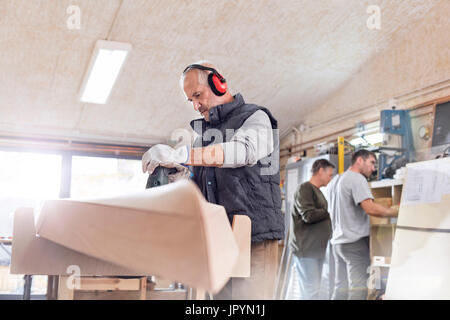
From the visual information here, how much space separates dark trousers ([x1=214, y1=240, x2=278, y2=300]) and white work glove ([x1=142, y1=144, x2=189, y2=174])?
31cm

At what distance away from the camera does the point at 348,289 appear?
347 cm

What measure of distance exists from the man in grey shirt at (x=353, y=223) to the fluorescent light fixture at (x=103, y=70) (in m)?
2.42

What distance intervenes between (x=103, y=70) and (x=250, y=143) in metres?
4.11

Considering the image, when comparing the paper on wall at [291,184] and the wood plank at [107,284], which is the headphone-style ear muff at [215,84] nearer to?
the wood plank at [107,284]

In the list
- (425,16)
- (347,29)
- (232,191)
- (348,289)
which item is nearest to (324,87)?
(347,29)

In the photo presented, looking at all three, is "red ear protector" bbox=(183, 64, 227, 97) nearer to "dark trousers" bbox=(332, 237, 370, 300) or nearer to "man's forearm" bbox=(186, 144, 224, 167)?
"man's forearm" bbox=(186, 144, 224, 167)

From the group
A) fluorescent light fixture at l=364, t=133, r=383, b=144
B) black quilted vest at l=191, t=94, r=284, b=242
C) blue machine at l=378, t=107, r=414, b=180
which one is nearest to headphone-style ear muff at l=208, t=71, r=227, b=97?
black quilted vest at l=191, t=94, r=284, b=242

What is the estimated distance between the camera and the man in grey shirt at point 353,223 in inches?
137

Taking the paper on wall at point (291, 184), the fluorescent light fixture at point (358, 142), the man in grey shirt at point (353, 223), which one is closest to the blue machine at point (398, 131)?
the fluorescent light fixture at point (358, 142)

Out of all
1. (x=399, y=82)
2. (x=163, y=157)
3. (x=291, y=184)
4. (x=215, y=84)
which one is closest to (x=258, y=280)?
(x=163, y=157)

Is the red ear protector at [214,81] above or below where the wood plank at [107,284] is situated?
above

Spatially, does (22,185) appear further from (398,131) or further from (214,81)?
(214,81)

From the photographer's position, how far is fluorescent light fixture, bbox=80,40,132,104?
456 centimetres
